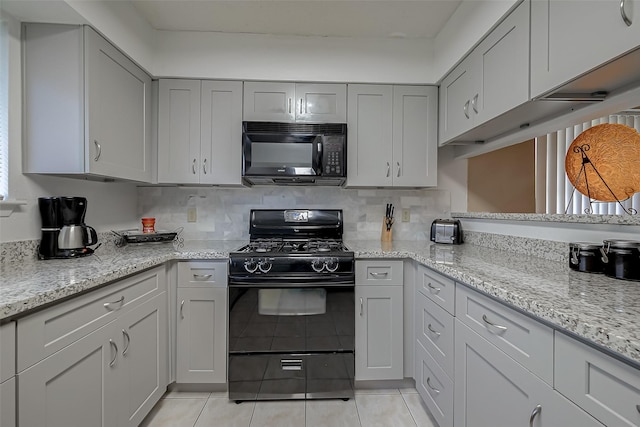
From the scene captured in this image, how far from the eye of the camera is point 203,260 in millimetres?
1722

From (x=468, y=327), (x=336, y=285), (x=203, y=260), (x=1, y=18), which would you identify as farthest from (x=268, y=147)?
(x=468, y=327)

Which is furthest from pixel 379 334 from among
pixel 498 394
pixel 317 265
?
pixel 498 394

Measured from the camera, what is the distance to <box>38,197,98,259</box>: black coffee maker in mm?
1369

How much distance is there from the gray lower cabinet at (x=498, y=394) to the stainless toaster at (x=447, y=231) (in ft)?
3.31

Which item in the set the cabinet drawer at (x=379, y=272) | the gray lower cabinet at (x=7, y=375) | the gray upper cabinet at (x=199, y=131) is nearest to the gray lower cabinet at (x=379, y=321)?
the cabinet drawer at (x=379, y=272)

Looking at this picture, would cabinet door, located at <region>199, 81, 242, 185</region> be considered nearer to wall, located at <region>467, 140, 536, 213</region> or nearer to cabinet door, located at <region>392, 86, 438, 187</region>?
cabinet door, located at <region>392, 86, 438, 187</region>

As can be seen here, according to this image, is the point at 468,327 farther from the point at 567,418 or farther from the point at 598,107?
the point at 598,107

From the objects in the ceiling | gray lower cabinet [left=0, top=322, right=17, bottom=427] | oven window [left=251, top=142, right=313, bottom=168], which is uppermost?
the ceiling

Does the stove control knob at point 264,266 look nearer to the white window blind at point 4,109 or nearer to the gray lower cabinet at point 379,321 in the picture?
the gray lower cabinet at point 379,321

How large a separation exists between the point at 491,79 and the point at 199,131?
191 cm

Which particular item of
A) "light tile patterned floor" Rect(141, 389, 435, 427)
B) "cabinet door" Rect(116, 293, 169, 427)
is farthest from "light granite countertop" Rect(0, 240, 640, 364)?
"light tile patterned floor" Rect(141, 389, 435, 427)

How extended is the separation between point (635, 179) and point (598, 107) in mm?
409

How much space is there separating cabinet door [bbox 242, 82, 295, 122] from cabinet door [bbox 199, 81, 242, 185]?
66 mm

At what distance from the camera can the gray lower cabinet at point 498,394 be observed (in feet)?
2.40
